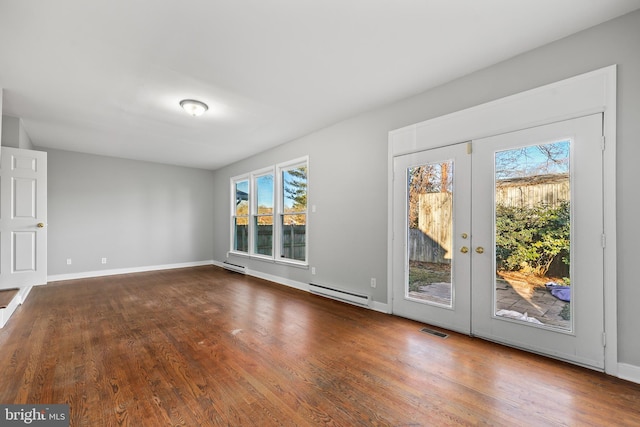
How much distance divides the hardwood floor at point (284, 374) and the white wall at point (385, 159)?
0.72 metres

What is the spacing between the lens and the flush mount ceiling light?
360 cm

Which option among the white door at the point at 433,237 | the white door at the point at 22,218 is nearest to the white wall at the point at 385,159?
the white door at the point at 433,237

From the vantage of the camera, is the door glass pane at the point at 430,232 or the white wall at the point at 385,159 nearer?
the white wall at the point at 385,159

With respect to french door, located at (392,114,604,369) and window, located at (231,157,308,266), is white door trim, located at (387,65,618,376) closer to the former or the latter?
french door, located at (392,114,604,369)

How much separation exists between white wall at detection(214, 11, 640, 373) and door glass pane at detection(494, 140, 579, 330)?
34 cm

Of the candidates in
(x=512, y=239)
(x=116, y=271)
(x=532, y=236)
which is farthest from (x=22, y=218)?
(x=532, y=236)

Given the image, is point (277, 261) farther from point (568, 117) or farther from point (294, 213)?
point (568, 117)

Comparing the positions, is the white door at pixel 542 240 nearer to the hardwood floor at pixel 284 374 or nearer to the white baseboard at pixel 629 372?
the white baseboard at pixel 629 372

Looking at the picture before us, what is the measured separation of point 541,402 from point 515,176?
6.06 ft

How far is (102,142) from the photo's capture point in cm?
545

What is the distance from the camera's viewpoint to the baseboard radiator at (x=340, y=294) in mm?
3957

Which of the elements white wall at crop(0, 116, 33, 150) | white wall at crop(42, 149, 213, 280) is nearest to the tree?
white wall at crop(42, 149, 213, 280)

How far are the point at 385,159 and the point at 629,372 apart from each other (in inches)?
115

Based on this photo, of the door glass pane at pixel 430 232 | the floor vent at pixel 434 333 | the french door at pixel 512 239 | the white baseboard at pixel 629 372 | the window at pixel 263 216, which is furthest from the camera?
the window at pixel 263 216
